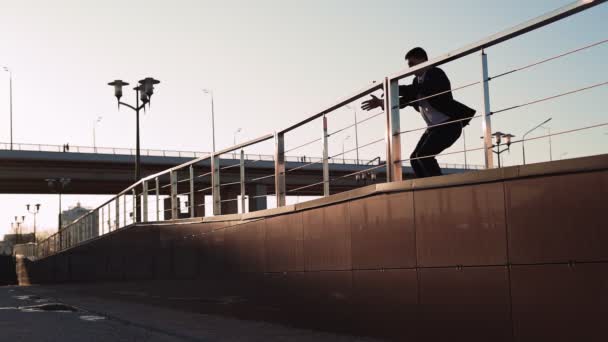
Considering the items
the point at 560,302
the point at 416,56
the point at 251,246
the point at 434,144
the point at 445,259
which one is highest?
the point at 416,56

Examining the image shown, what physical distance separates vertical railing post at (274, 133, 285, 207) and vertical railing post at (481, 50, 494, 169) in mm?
4090

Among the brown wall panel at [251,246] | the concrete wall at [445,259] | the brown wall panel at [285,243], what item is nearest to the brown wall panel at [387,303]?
the concrete wall at [445,259]

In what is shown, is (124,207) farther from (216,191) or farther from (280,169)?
(280,169)

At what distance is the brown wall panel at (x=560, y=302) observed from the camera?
17.2ft

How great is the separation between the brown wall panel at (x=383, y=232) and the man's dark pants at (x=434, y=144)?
0.44 metres

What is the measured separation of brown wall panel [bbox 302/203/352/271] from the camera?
8.28 metres

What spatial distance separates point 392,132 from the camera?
25.2 feet

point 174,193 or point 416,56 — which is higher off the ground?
point 416,56

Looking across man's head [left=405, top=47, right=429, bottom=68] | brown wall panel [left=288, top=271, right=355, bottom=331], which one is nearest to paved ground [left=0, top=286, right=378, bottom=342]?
brown wall panel [left=288, top=271, right=355, bottom=331]

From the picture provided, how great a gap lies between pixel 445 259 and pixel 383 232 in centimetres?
101

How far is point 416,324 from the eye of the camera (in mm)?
6902

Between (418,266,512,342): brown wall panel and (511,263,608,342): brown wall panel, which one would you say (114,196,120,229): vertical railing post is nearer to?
(418,266,512,342): brown wall panel

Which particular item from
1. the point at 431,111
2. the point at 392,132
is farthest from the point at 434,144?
the point at 392,132

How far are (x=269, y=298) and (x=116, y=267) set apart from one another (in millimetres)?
10504
